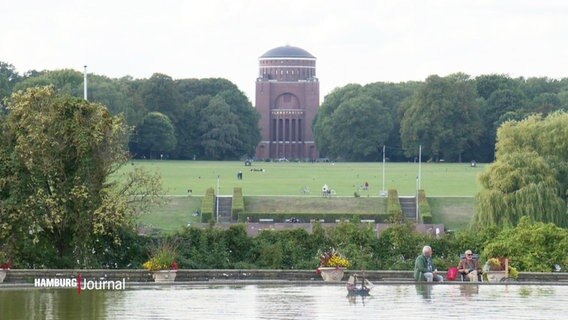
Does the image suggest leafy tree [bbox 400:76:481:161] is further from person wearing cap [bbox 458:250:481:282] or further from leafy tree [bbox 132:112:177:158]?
person wearing cap [bbox 458:250:481:282]

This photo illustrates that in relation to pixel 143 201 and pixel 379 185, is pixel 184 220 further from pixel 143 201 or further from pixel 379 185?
pixel 143 201

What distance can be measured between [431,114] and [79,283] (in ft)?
392

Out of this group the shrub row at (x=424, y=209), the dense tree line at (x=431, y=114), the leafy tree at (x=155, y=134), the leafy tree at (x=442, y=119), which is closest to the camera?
the shrub row at (x=424, y=209)

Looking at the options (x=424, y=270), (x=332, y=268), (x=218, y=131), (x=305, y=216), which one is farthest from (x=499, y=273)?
(x=218, y=131)

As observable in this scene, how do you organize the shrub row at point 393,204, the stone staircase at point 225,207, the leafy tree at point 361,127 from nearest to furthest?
1. the shrub row at point 393,204
2. the stone staircase at point 225,207
3. the leafy tree at point 361,127

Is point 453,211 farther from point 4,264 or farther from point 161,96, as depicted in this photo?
point 161,96

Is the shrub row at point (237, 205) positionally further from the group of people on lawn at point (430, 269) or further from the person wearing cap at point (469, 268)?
the group of people on lawn at point (430, 269)

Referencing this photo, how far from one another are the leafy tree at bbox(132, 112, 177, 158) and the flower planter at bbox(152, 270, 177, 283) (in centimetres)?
11611

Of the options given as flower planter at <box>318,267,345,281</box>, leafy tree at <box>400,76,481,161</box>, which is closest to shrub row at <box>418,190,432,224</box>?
flower planter at <box>318,267,345,281</box>

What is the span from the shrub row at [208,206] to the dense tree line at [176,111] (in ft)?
176

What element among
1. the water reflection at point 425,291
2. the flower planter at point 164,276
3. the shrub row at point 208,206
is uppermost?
the shrub row at point 208,206

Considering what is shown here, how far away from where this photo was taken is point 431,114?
490 ft

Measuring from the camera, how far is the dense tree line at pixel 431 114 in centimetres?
14925

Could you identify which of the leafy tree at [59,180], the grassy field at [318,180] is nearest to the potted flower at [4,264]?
the leafy tree at [59,180]
